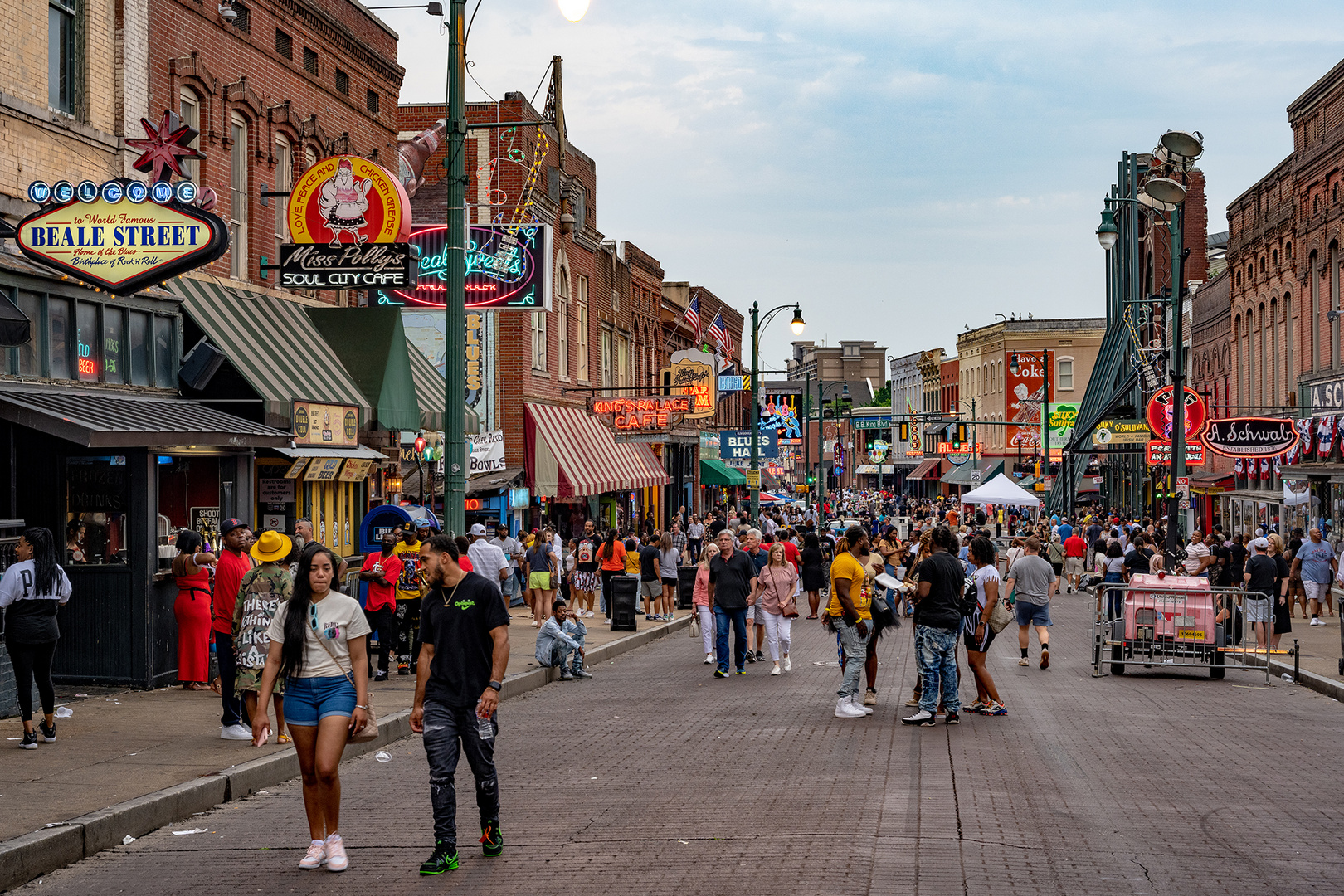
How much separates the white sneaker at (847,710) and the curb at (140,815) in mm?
4087

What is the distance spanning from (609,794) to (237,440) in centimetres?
756

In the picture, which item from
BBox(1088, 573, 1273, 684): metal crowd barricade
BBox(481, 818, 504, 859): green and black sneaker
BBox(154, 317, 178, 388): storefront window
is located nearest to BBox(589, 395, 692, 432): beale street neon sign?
BBox(154, 317, 178, 388): storefront window

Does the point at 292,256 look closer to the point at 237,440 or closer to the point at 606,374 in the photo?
the point at 237,440

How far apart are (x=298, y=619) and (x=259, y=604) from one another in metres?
3.07

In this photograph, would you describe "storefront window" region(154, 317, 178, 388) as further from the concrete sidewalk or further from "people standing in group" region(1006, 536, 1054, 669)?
"people standing in group" region(1006, 536, 1054, 669)

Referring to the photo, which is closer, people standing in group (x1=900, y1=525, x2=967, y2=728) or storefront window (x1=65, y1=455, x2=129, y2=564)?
people standing in group (x1=900, y1=525, x2=967, y2=728)

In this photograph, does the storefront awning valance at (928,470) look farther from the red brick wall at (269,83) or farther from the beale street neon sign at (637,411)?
the red brick wall at (269,83)

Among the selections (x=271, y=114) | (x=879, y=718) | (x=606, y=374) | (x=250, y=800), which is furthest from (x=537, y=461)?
(x=250, y=800)

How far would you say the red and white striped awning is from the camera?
33.2 metres

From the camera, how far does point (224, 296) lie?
1917 cm

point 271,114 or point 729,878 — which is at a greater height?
point 271,114

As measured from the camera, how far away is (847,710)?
43.9 feet

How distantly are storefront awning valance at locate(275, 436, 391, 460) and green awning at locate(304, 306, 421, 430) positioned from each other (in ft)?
1.79

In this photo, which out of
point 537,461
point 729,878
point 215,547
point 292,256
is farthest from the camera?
point 537,461
